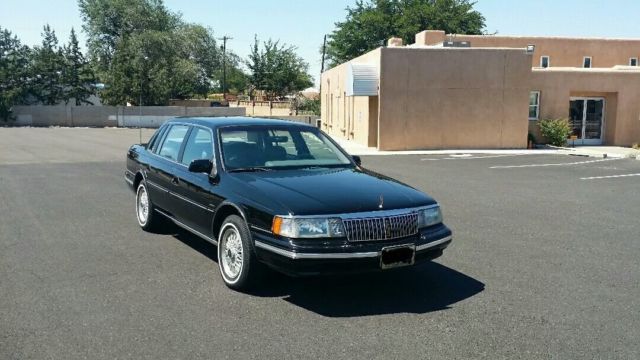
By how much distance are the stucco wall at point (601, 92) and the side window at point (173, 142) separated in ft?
72.4

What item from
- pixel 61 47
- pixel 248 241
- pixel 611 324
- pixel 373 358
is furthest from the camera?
pixel 61 47

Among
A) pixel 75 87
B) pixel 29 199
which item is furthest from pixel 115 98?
pixel 29 199

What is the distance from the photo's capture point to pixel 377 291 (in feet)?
18.7

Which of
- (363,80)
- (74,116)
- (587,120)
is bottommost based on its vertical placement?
(74,116)

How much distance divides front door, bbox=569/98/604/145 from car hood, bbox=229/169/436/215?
23.9 meters

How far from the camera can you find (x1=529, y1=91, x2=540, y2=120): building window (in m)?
26.6

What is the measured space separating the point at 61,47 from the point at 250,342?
50.6 m

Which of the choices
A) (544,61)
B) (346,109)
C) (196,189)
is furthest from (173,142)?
(544,61)

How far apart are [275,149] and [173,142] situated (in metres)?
1.66

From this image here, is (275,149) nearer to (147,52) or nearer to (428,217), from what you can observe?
(428,217)

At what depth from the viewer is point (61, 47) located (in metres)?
49.0

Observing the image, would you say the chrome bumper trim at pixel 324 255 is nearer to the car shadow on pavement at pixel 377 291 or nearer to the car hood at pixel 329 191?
the car hood at pixel 329 191

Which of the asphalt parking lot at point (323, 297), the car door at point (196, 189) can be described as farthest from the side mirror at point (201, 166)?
the asphalt parking lot at point (323, 297)

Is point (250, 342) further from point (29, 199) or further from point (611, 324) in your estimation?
point (29, 199)
